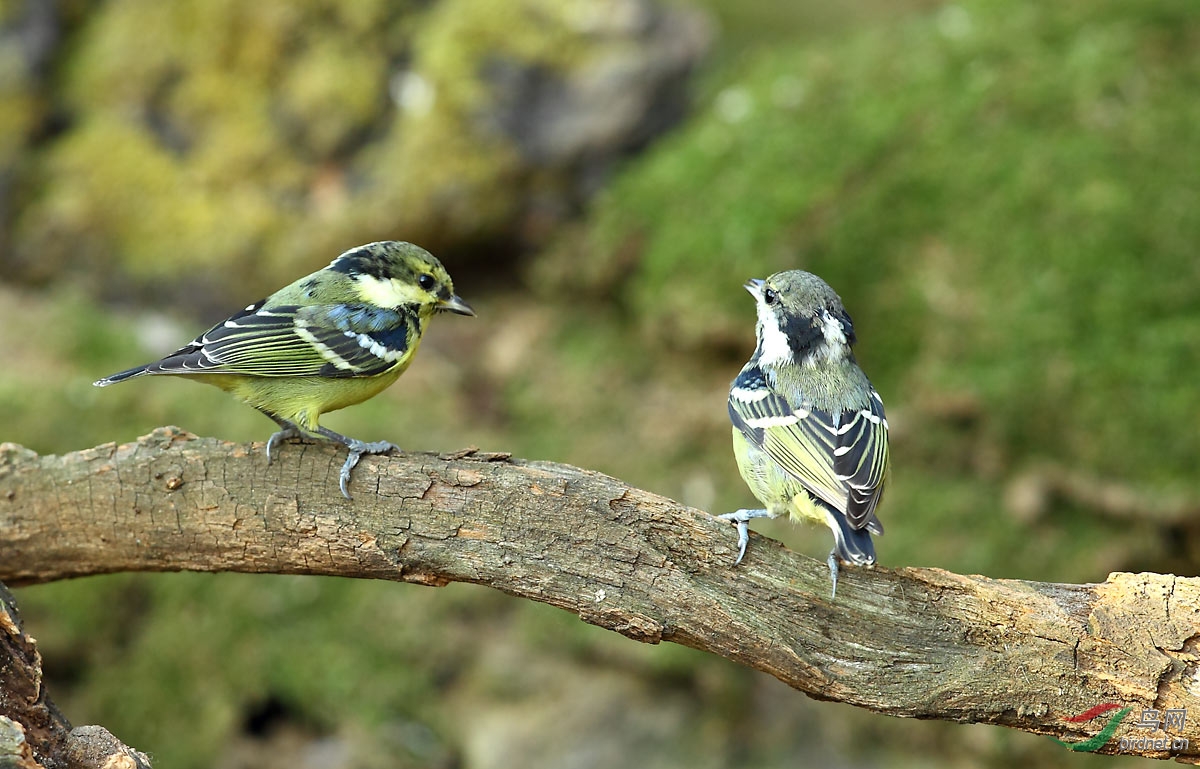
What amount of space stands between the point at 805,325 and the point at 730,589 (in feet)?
4.21

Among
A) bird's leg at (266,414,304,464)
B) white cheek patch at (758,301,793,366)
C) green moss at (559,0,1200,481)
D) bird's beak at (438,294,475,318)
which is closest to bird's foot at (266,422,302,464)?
bird's leg at (266,414,304,464)

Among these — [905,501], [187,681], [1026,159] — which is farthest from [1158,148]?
[187,681]

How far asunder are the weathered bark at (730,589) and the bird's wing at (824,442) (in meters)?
0.25

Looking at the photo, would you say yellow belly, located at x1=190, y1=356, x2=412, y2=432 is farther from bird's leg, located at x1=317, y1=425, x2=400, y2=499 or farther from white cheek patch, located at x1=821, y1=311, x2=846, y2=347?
white cheek patch, located at x1=821, y1=311, x2=846, y2=347

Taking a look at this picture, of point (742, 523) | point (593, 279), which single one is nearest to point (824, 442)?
point (742, 523)

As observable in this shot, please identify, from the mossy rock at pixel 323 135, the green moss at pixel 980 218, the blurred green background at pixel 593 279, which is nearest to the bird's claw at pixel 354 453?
the blurred green background at pixel 593 279

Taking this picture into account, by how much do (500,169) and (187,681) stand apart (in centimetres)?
401

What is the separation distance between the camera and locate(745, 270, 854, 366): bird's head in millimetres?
4422

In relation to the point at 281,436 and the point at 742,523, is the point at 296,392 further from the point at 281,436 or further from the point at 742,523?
the point at 742,523

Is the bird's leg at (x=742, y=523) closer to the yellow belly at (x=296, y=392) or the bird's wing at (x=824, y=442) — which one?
the bird's wing at (x=824, y=442)

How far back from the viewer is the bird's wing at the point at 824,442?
3.70 meters

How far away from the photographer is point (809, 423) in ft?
13.3

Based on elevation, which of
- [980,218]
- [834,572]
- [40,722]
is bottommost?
[40,722]

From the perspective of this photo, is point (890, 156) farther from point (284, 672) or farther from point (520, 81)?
point (284, 672)
